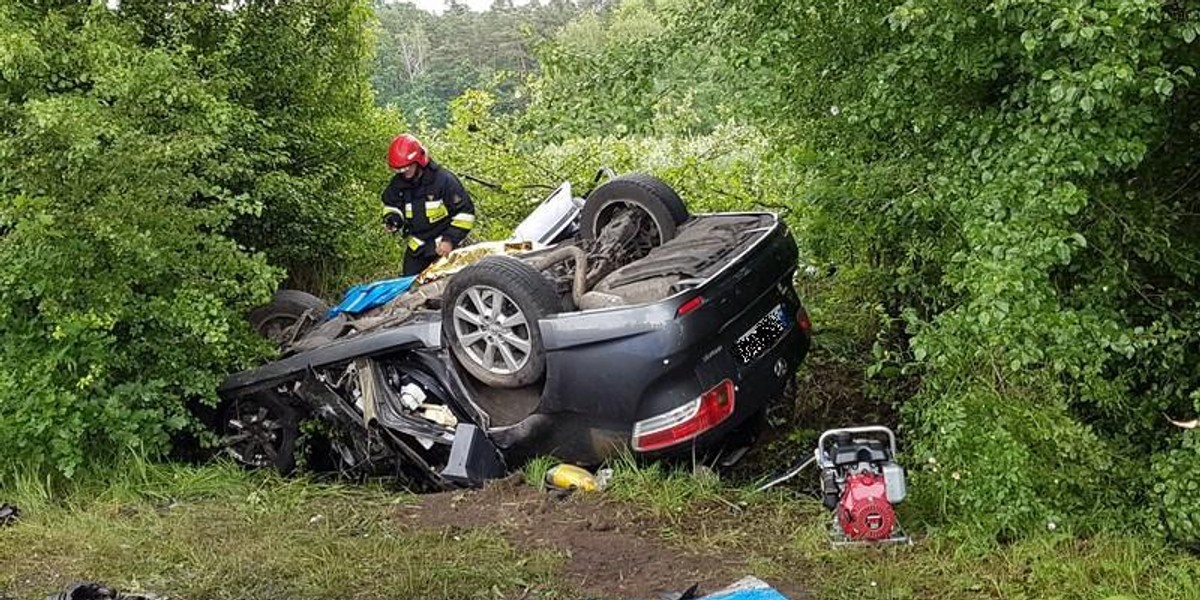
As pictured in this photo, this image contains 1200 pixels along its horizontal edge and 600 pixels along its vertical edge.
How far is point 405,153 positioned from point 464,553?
4.52m

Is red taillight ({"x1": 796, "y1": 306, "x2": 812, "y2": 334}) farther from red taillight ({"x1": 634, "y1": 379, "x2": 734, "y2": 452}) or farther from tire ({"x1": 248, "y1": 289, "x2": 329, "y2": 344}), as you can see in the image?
tire ({"x1": 248, "y1": 289, "x2": 329, "y2": 344})

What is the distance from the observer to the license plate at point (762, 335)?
532 centimetres

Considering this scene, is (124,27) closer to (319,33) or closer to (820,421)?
(319,33)

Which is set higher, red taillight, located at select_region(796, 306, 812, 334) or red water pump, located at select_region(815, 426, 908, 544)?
red taillight, located at select_region(796, 306, 812, 334)

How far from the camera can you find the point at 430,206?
27.5 ft

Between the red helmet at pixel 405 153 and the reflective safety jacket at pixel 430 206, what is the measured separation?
0.42 ft

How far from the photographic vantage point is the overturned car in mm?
5090

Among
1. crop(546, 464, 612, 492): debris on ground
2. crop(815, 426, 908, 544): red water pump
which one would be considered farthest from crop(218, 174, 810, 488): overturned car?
crop(815, 426, 908, 544): red water pump

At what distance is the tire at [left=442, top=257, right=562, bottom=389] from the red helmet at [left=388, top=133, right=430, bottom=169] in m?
2.98

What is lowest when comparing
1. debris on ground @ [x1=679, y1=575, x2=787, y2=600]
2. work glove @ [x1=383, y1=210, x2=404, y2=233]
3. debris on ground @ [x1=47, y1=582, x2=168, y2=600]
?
debris on ground @ [x1=679, y1=575, x2=787, y2=600]

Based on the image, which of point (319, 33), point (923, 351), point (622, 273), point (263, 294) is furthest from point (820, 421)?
point (319, 33)

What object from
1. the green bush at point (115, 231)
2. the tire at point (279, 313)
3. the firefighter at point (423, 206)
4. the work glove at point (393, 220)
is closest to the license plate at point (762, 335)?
the green bush at point (115, 231)

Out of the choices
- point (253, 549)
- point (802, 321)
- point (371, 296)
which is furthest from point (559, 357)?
point (371, 296)

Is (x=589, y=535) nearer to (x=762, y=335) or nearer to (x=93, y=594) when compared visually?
(x=762, y=335)
